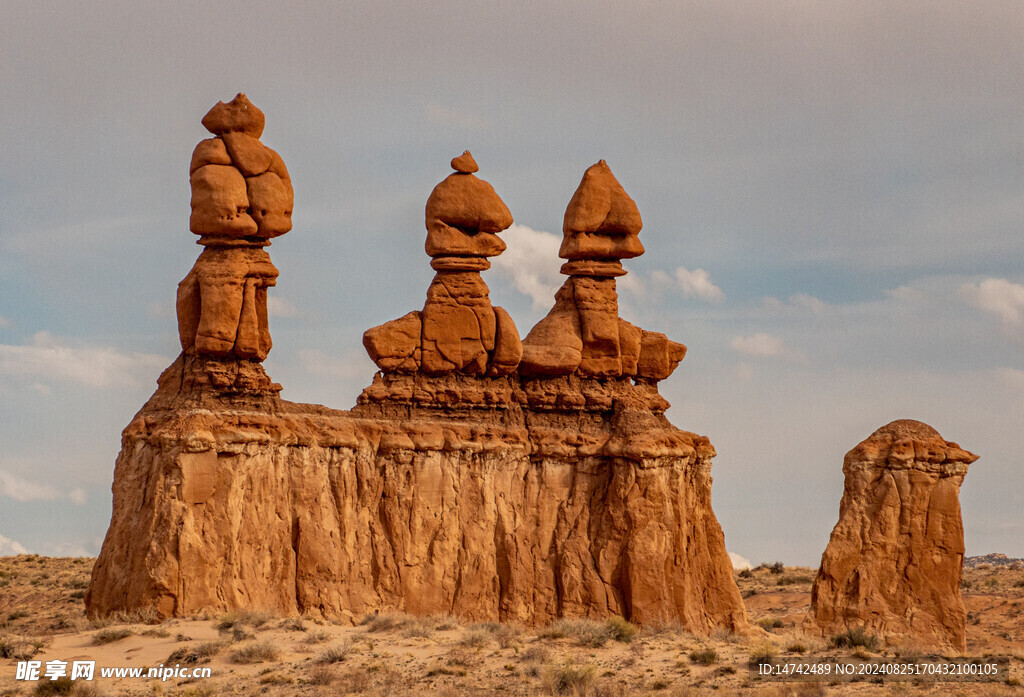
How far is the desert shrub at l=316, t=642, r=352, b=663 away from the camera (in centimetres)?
2998

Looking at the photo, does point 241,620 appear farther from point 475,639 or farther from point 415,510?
point 415,510

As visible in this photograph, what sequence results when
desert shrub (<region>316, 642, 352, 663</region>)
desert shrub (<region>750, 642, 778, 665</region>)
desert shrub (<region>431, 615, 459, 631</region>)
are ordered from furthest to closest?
desert shrub (<region>431, 615, 459, 631</region>) → desert shrub (<region>750, 642, 778, 665</region>) → desert shrub (<region>316, 642, 352, 663</region>)

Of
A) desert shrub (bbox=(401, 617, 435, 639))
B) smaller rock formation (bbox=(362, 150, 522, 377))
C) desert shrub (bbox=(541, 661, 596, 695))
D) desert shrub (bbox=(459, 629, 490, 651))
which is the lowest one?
desert shrub (bbox=(541, 661, 596, 695))

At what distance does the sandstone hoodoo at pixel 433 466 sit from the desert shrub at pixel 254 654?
11.0ft

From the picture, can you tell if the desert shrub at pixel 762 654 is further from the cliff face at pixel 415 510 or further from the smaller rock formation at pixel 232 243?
the smaller rock formation at pixel 232 243

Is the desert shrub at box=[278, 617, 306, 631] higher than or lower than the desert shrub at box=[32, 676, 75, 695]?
higher

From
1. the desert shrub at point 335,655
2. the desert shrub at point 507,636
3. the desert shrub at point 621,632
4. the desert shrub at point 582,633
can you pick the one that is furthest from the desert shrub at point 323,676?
the desert shrub at point 621,632

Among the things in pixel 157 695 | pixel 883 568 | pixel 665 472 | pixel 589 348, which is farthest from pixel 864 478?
pixel 157 695

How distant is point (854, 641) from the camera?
3284 centimetres

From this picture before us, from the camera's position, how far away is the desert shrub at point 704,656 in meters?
30.8

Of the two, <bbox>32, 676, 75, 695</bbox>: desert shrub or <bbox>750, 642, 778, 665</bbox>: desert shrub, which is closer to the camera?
<bbox>32, 676, 75, 695</bbox>: desert shrub

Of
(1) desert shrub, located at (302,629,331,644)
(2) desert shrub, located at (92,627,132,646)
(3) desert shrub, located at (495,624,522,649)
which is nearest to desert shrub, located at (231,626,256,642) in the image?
(1) desert shrub, located at (302,629,331,644)

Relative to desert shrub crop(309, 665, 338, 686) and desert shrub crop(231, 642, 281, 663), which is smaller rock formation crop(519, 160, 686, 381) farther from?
desert shrub crop(309, 665, 338, 686)

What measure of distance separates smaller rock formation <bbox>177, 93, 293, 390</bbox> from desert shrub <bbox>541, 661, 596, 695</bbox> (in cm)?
1028
